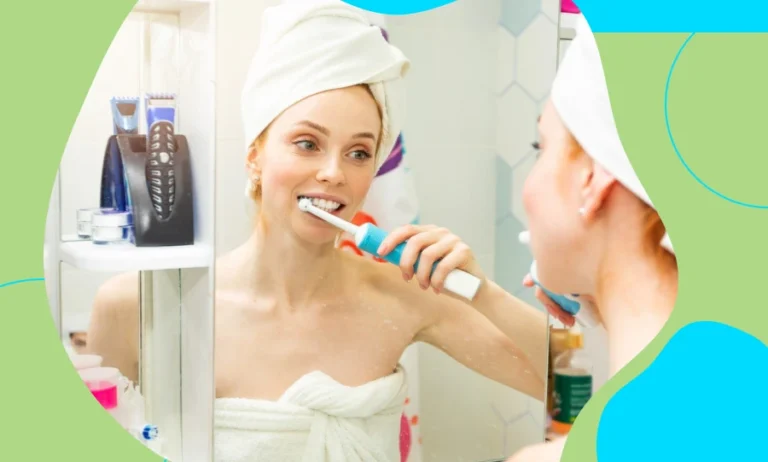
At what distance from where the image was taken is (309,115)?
4.04 feet

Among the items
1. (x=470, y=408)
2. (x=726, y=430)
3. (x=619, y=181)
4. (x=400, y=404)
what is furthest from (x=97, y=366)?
(x=726, y=430)

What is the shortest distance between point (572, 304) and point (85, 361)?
2.15ft

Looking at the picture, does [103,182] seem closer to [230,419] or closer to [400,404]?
[230,419]

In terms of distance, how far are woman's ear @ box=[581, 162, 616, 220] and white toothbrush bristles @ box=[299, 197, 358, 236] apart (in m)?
0.30

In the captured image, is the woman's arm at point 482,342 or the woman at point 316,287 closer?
the woman at point 316,287

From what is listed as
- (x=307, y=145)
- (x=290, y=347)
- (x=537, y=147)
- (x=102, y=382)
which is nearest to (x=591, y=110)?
(x=537, y=147)

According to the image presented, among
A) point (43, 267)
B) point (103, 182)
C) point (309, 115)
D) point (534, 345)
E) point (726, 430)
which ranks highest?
point (309, 115)

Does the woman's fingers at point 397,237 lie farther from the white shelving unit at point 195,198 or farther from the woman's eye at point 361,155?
the white shelving unit at point 195,198

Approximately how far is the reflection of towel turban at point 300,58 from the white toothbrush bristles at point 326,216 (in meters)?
0.10

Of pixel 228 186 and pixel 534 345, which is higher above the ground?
pixel 228 186

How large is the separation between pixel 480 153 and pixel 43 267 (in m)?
0.60

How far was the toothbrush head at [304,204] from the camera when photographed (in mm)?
1251

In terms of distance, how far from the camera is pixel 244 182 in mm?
1250

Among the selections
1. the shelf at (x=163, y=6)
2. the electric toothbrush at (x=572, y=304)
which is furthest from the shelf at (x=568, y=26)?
the shelf at (x=163, y=6)
